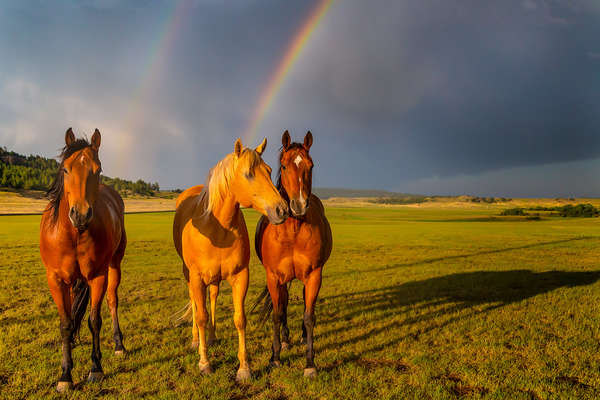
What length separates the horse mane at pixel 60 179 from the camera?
11.5 feet

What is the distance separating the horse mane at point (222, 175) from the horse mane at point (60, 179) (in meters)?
1.51

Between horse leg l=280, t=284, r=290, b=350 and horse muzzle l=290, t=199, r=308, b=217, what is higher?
horse muzzle l=290, t=199, r=308, b=217

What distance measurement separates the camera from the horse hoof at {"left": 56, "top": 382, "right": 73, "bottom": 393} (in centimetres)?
376

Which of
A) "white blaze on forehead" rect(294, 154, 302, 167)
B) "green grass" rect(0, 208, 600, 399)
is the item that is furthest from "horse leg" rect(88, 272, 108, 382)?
"white blaze on forehead" rect(294, 154, 302, 167)

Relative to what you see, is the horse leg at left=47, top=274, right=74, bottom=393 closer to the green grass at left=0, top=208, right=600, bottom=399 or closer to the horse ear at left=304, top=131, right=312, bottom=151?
the green grass at left=0, top=208, right=600, bottom=399

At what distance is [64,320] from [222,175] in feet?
9.30

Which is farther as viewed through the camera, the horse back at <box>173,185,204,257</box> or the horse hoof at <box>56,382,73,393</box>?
the horse back at <box>173,185,204,257</box>

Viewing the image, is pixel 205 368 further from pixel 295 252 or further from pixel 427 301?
pixel 427 301

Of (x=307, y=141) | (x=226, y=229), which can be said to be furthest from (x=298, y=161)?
(x=226, y=229)

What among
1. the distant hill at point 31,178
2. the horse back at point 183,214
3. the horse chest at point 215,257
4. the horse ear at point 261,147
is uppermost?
the distant hill at point 31,178

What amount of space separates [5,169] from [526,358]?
4498 inches

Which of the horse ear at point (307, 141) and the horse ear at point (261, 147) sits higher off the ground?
the horse ear at point (307, 141)

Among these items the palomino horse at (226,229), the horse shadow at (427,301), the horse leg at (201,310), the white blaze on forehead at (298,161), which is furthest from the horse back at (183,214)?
the horse shadow at (427,301)

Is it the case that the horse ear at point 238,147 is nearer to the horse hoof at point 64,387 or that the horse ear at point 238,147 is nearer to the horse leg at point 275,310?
the horse leg at point 275,310
